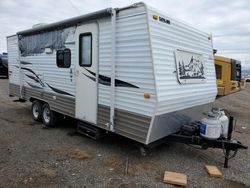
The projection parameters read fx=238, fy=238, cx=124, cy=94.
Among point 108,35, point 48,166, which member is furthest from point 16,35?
point 48,166

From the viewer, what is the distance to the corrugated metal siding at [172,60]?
3.96m

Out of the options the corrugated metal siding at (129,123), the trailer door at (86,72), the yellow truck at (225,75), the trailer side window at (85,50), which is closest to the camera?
the corrugated metal siding at (129,123)

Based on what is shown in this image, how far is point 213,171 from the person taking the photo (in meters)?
4.21

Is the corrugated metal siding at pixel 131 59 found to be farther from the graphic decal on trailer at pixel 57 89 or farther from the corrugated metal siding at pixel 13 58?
the corrugated metal siding at pixel 13 58

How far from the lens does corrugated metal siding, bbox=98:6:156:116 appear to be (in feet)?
12.9

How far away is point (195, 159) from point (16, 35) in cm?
685

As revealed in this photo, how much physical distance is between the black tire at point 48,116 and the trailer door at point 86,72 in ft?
4.94

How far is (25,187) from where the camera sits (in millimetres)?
3629

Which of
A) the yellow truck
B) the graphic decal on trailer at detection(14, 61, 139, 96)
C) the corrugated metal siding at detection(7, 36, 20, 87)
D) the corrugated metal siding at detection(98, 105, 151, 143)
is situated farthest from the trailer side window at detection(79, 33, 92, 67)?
the yellow truck

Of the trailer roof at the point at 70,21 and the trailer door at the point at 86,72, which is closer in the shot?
the trailer roof at the point at 70,21

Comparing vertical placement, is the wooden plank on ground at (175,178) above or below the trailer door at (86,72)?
below

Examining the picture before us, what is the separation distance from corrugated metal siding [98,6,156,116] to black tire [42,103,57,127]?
2642 mm

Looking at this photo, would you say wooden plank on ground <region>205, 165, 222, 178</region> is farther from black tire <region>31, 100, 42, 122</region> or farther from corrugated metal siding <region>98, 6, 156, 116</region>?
black tire <region>31, 100, 42, 122</region>

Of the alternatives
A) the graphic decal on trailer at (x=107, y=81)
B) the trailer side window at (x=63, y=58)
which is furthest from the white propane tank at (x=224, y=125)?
→ the trailer side window at (x=63, y=58)
